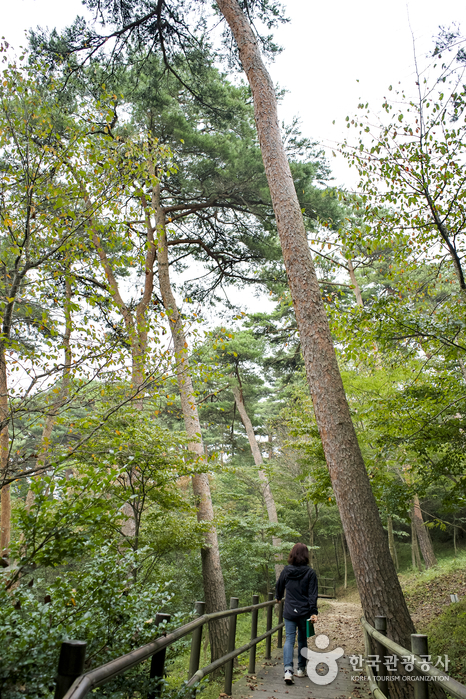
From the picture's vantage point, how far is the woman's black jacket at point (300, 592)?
4.54 meters

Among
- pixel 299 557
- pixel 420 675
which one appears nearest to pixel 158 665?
pixel 420 675

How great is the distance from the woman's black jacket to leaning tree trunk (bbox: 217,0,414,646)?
1.02 meters

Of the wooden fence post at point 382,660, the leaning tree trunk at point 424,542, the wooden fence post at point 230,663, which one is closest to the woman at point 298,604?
the wooden fence post at point 230,663

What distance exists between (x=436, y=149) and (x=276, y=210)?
206 cm

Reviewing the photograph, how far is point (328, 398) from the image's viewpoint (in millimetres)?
4266

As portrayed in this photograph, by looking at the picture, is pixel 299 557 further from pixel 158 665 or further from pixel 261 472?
pixel 261 472

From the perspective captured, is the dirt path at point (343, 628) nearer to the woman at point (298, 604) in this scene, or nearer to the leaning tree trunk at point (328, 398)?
the woman at point (298, 604)

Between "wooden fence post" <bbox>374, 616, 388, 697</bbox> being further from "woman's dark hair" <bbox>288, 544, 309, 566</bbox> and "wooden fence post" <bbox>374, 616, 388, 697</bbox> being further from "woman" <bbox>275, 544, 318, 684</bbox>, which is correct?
"woman's dark hair" <bbox>288, 544, 309, 566</bbox>

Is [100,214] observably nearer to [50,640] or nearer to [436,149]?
[50,640]

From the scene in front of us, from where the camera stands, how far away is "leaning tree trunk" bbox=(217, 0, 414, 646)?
3607mm

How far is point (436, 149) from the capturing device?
494cm

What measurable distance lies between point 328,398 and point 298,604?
242 centimetres

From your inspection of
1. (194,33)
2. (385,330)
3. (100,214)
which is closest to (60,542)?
(100,214)

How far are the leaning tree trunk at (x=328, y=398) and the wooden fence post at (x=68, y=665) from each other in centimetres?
299
